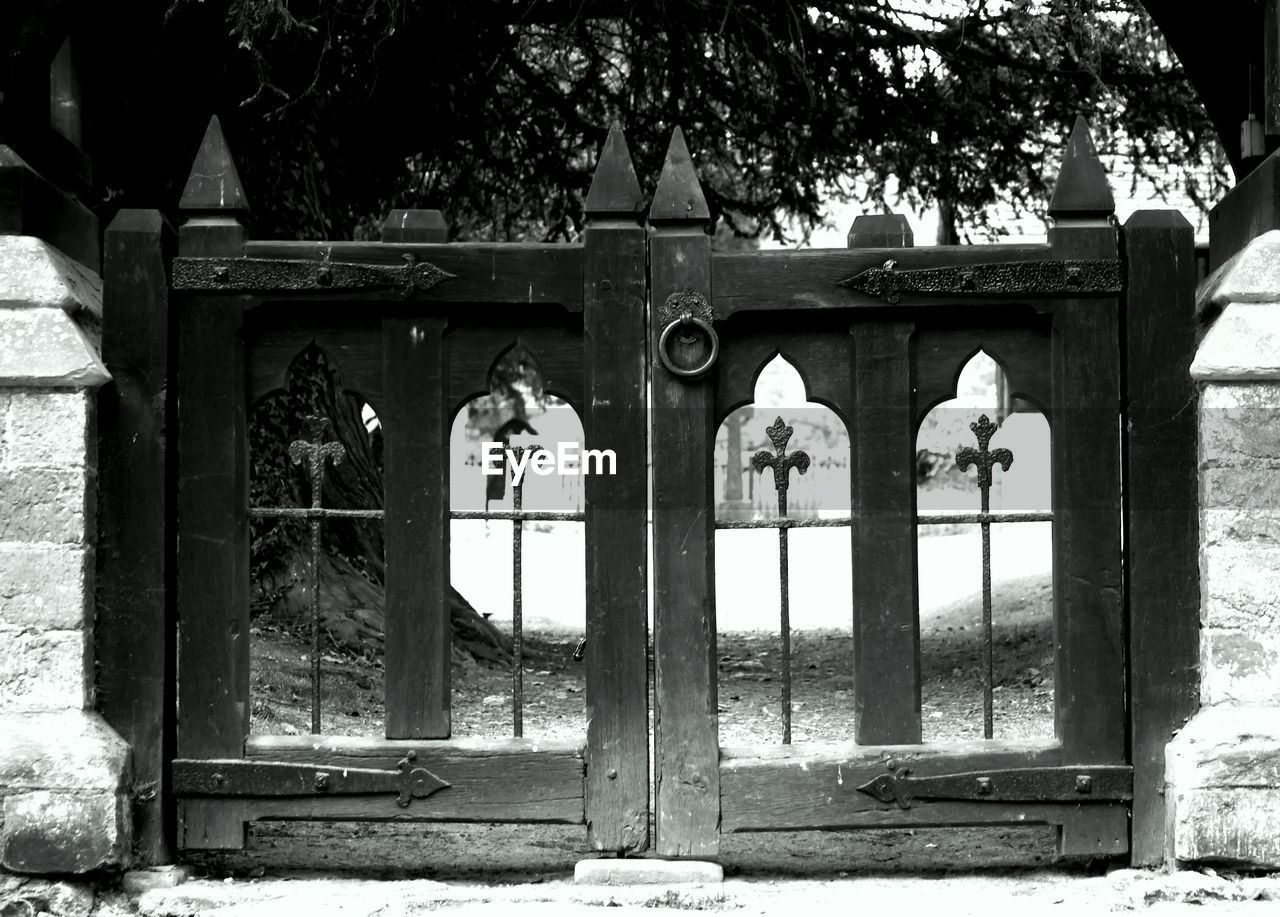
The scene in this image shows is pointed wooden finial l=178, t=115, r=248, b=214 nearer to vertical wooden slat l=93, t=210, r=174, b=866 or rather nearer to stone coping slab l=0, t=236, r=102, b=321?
vertical wooden slat l=93, t=210, r=174, b=866

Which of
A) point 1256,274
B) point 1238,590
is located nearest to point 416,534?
point 1238,590

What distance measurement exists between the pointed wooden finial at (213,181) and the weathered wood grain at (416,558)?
2.29ft

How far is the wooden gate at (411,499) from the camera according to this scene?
3.62m

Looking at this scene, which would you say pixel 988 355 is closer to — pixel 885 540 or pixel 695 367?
pixel 885 540

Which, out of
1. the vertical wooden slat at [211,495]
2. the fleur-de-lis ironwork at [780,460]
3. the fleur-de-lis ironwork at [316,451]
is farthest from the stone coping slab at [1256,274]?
the vertical wooden slat at [211,495]

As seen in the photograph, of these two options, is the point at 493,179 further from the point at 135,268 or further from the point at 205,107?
the point at 135,268

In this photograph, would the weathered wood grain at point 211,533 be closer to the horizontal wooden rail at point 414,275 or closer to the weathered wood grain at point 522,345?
the horizontal wooden rail at point 414,275

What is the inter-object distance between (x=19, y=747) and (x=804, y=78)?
184 inches

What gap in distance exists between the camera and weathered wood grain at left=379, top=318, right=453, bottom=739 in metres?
3.66

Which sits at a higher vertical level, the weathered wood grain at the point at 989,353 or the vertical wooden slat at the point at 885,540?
the weathered wood grain at the point at 989,353

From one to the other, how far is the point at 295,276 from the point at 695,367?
1162 mm

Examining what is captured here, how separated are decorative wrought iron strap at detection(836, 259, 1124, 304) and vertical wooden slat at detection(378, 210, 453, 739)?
1.26 metres

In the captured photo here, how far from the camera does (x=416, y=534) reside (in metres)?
3.67

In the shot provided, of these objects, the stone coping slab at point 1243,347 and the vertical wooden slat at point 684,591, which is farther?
the vertical wooden slat at point 684,591
